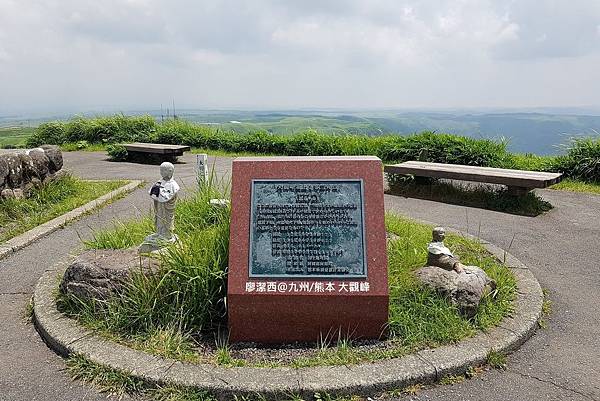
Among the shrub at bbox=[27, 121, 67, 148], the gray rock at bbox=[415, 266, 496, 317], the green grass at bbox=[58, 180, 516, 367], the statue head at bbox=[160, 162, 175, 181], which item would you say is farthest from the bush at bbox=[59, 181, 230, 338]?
the shrub at bbox=[27, 121, 67, 148]

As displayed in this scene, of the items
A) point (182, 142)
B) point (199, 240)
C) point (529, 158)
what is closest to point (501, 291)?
point (199, 240)

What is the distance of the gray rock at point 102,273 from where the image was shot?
3617 mm

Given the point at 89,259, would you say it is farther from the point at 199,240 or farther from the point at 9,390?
the point at 9,390

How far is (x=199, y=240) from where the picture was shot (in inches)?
153

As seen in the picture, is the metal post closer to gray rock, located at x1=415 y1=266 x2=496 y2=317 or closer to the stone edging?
the stone edging

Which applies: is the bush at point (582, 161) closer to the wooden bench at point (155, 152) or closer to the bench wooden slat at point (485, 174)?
the bench wooden slat at point (485, 174)

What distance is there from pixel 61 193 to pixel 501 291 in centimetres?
669

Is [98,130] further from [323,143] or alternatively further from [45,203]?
[45,203]

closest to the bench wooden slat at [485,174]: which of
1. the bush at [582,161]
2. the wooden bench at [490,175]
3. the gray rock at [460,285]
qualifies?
the wooden bench at [490,175]

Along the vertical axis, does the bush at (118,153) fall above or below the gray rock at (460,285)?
below

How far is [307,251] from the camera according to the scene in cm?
340

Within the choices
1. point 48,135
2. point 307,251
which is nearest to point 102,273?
point 307,251

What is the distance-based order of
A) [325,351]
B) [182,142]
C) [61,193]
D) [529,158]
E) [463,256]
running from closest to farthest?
[325,351], [463,256], [61,193], [529,158], [182,142]

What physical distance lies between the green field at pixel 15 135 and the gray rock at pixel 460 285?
15593mm
